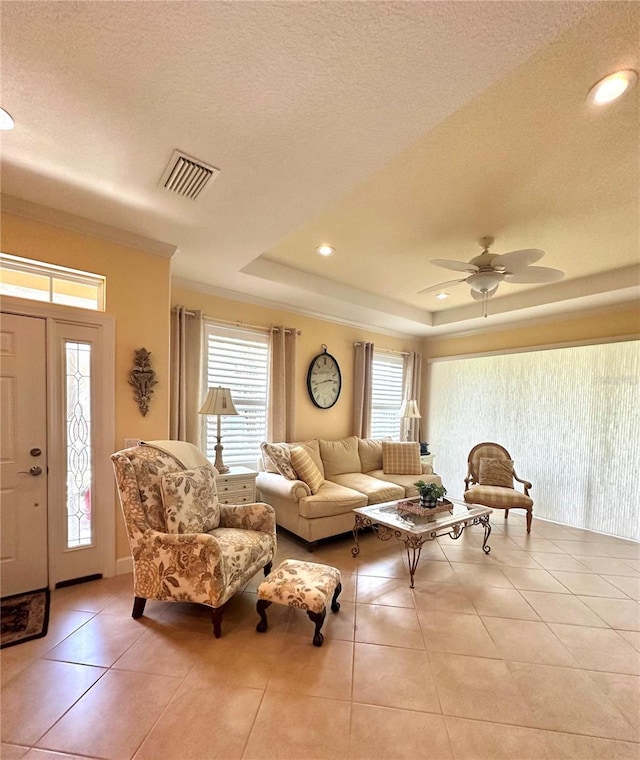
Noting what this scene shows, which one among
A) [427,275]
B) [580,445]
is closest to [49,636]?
[427,275]

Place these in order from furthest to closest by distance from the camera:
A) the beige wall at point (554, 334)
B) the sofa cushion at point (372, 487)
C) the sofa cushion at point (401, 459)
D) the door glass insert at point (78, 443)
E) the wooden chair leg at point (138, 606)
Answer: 1. the sofa cushion at point (401, 459)
2. the beige wall at point (554, 334)
3. the sofa cushion at point (372, 487)
4. the door glass insert at point (78, 443)
5. the wooden chair leg at point (138, 606)

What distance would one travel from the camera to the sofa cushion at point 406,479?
425 cm

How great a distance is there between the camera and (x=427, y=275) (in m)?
3.93

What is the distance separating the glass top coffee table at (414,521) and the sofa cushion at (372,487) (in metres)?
0.42

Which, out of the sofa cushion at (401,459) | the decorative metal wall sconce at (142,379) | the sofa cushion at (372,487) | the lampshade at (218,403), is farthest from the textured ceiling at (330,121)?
the sofa cushion at (401,459)

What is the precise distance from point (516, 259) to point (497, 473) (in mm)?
2985

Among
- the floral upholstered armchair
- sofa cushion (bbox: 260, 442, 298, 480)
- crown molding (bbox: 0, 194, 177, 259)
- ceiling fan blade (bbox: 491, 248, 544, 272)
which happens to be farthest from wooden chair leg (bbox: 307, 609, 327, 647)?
crown molding (bbox: 0, 194, 177, 259)

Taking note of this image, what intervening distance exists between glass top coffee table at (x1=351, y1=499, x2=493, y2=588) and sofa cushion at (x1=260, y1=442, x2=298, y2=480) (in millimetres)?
848

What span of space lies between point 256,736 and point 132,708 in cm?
59

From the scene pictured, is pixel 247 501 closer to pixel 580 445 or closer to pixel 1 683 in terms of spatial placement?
pixel 1 683

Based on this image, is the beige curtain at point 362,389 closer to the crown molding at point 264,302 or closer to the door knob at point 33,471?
the crown molding at point 264,302

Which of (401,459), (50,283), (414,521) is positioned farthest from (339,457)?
(50,283)

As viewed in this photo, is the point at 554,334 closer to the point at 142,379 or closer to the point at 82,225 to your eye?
the point at 142,379

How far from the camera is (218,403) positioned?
339 centimetres
